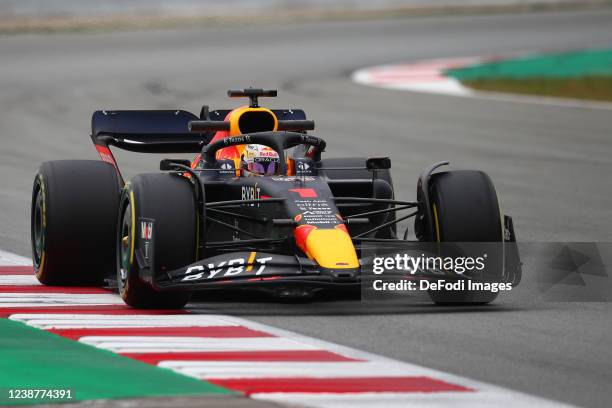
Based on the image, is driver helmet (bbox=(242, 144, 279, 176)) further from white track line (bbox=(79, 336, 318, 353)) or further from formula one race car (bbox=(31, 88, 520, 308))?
white track line (bbox=(79, 336, 318, 353))

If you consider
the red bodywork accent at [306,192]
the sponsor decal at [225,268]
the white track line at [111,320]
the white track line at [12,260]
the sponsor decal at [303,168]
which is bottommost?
the white track line at [12,260]

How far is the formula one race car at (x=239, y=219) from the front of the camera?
8961 mm

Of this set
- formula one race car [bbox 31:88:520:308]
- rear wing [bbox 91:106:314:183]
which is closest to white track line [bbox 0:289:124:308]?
formula one race car [bbox 31:88:520:308]

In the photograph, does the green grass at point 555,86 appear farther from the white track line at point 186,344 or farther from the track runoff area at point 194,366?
the white track line at point 186,344

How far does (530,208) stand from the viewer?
1482 cm

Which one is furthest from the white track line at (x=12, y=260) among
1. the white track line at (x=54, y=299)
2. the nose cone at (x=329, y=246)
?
the nose cone at (x=329, y=246)

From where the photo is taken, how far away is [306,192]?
9516 mm

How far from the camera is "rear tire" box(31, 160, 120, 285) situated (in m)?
10.2

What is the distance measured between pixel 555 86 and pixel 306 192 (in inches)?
769

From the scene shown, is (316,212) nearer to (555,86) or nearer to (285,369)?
(285,369)

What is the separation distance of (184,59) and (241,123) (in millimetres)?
22638

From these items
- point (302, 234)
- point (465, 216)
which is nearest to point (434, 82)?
point (465, 216)

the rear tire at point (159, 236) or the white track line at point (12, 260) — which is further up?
the rear tire at point (159, 236)

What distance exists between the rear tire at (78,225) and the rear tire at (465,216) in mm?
2206
